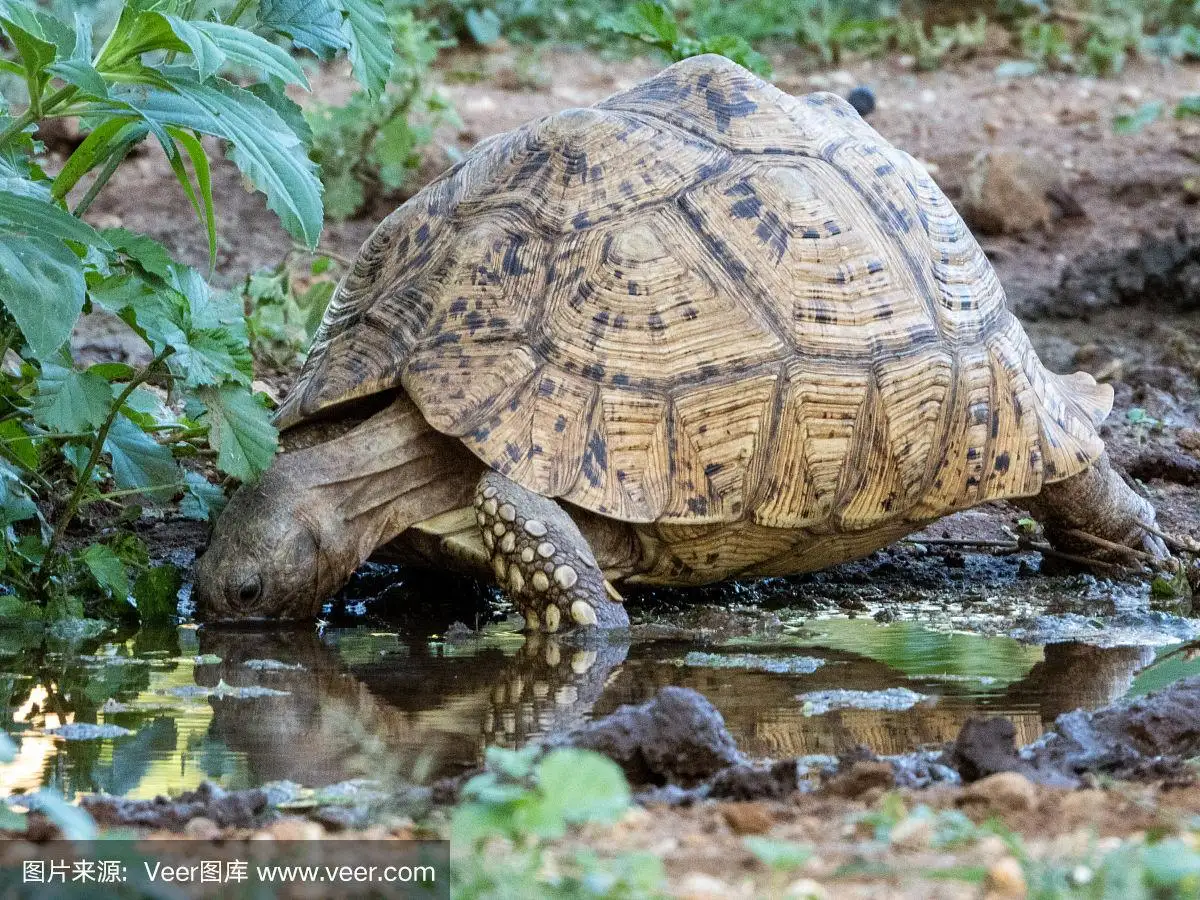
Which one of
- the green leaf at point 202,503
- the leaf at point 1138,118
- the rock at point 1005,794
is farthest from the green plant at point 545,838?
the leaf at point 1138,118

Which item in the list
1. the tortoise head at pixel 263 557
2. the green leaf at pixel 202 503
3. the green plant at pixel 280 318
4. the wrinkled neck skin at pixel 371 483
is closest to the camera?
the tortoise head at pixel 263 557

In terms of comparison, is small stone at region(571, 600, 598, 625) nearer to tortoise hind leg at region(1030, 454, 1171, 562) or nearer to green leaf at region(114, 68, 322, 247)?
green leaf at region(114, 68, 322, 247)

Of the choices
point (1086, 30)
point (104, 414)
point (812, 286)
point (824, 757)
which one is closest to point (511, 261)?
point (812, 286)

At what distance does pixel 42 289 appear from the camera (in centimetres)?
379

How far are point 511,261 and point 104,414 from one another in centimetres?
132

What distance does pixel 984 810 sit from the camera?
2.62m

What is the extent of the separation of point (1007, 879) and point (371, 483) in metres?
3.23

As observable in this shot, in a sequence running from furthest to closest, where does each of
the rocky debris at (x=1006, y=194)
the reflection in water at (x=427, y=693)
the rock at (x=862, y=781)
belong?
the rocky debris at (x=1006, y=194)
the reflection in water at (x=427, y=693)
the rock at (x=862, y=781)

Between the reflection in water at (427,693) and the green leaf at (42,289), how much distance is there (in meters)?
0.87

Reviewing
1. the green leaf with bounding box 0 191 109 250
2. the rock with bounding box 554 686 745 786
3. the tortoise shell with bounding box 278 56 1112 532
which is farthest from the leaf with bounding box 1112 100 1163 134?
the rock with bounding box 554 686 745 786

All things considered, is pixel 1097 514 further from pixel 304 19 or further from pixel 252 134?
pixel 252 134

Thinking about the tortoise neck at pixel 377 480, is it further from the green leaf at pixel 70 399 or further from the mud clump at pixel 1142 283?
the mud clump at pixel 1142 283

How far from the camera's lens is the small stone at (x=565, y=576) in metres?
4.82

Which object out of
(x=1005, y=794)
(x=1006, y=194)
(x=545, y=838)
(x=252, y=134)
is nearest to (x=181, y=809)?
(x=545, y=838)
